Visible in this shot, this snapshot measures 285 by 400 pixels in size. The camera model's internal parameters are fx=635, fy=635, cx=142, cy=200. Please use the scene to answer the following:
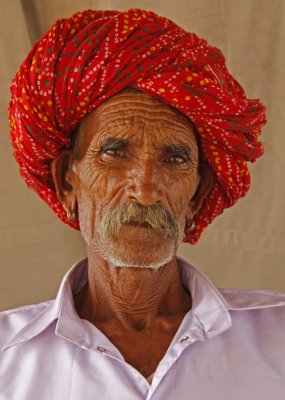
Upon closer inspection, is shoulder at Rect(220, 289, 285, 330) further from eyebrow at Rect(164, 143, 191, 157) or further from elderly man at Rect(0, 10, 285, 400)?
eyebrow at Rect(164, 143, 191, 157)

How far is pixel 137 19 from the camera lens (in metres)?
1.54

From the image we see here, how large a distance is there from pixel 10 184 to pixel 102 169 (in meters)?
0.78

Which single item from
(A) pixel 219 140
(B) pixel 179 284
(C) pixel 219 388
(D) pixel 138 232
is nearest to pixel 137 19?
(A) pixel 219 140

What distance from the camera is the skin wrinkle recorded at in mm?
1485

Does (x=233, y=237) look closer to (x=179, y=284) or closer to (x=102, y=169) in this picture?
(x=179, y=284)

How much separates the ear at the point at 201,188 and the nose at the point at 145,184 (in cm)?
25

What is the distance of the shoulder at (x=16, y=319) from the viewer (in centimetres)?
162

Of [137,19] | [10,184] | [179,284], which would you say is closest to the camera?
[137,19]

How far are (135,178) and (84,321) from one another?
1.28ft

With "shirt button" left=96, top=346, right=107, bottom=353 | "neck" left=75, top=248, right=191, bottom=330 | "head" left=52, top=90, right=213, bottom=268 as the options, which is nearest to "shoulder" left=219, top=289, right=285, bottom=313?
"neck" left=75, top=248, right=191, bottom=330

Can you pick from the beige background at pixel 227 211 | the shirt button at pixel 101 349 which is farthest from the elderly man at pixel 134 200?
the beige background at pixel 227 211

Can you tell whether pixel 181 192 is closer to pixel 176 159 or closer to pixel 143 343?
pixel 176 159

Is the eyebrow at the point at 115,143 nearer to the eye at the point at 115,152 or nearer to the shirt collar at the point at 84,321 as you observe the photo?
the eye at the point at 115,152

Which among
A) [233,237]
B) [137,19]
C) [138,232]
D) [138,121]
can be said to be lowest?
[233,237]
